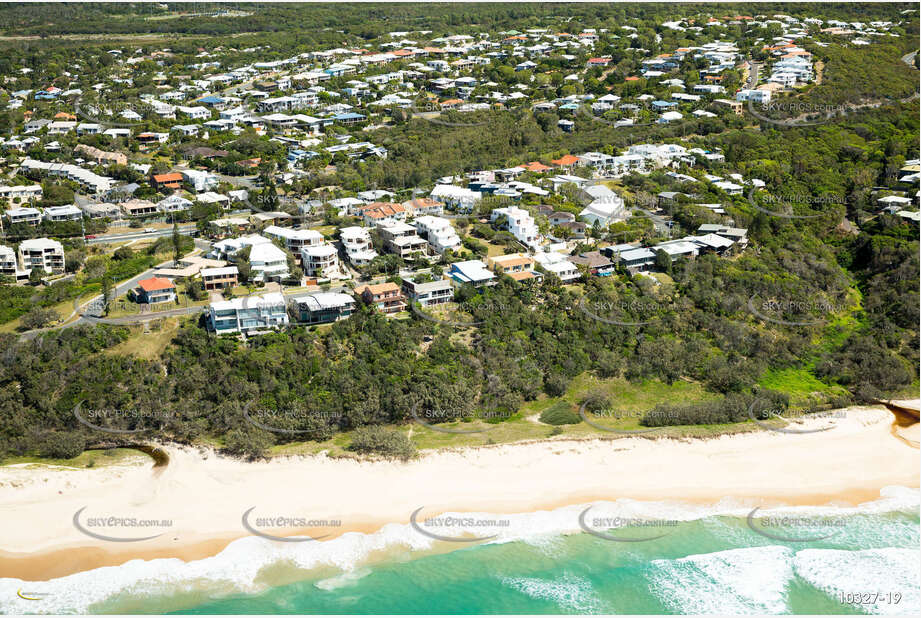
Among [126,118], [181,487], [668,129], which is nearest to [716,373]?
[181,487]

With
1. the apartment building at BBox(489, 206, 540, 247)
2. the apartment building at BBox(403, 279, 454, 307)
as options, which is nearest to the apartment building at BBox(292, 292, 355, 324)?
the apartment building at BBox(403, 279, 454, 307)

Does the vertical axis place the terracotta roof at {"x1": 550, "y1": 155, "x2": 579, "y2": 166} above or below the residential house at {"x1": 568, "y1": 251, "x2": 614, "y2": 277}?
above

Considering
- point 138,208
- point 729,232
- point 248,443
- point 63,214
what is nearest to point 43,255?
point 63,214

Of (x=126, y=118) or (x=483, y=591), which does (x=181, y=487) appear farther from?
(x=126, y=118)

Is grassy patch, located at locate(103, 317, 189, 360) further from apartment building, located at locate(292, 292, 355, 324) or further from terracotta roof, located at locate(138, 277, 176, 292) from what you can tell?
apartment building, located at locate(292, 292, 355, 324)

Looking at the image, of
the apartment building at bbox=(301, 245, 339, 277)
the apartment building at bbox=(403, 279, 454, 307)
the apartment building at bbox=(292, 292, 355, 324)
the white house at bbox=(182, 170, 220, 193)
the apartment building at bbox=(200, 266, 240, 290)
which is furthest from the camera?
the white house at bbox=(182, 170, 220, 193)

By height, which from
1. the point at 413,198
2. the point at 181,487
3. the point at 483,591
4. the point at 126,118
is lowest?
the point at 483,591

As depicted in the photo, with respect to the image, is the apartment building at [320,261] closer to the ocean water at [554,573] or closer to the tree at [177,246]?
the tree at [177,246]
